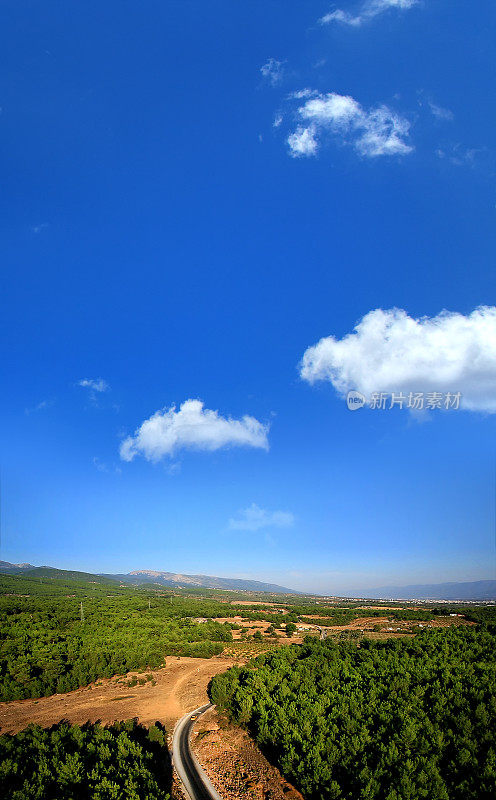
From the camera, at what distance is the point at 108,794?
1662 cm

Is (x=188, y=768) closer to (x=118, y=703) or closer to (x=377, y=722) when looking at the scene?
(x=377, y=722)

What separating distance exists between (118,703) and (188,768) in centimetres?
1497

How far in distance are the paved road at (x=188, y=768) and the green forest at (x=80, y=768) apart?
812mm

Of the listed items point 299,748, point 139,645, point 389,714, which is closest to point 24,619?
point 139,645

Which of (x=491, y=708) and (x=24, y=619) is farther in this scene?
(x=24, y=619)

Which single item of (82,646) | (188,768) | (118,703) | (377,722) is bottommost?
(82,646)

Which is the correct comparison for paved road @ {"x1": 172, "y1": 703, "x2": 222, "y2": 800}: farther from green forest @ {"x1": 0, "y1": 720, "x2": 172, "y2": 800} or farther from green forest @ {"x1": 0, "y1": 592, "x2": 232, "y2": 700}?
green forest @ {"x1": 0, "y1": 592, "x2": 232, "y2": 700}

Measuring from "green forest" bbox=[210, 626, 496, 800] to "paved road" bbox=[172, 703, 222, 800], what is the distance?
13.8 feet

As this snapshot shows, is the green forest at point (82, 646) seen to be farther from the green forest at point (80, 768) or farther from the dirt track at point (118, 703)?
the green forest at point (80, 768)

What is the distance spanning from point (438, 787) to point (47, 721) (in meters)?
29.8

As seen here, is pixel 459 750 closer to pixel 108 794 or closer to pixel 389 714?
pixel 389 714

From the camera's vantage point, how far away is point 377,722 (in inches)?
913

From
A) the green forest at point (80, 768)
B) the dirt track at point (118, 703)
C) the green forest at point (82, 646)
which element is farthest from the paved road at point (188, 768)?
the green forest at point (82, 646)

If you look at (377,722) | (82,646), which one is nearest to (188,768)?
(377,722)
